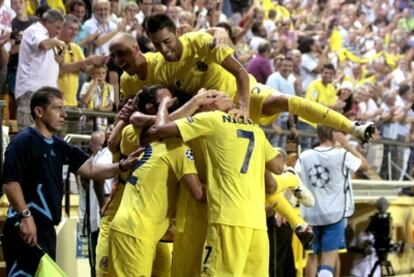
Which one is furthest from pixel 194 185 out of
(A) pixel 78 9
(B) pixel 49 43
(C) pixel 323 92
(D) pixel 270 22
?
(D) pixel 270 22

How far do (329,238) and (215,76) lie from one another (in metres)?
4.28

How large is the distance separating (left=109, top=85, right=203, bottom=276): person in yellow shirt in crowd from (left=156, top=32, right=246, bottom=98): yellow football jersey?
347 millimetres

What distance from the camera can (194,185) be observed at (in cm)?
732

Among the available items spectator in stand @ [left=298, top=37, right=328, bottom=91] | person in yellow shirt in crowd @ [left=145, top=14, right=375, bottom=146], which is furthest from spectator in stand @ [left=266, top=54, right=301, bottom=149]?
person in yellow shirt in crowd @ [left=145, top=14, right=375, bottom=146]

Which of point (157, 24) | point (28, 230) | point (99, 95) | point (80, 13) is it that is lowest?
Result: point (28, 230)

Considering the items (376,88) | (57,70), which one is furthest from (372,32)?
(57,70)

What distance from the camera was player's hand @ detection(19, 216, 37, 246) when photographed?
7.25 meters

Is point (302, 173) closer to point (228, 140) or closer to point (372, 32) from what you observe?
point (228, 140)

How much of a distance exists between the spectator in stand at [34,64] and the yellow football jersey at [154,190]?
3.48 metres

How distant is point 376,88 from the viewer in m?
18.1

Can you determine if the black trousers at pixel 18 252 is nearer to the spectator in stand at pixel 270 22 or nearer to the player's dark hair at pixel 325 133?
the player's dark hair at pixel 325 133

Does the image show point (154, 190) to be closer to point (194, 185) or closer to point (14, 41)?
point (194, 185)

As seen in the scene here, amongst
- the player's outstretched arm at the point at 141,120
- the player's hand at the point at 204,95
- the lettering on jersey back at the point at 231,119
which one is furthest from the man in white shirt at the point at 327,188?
the player's outstretched arm at the point at 141,120

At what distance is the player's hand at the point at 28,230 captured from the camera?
725 centimetres
